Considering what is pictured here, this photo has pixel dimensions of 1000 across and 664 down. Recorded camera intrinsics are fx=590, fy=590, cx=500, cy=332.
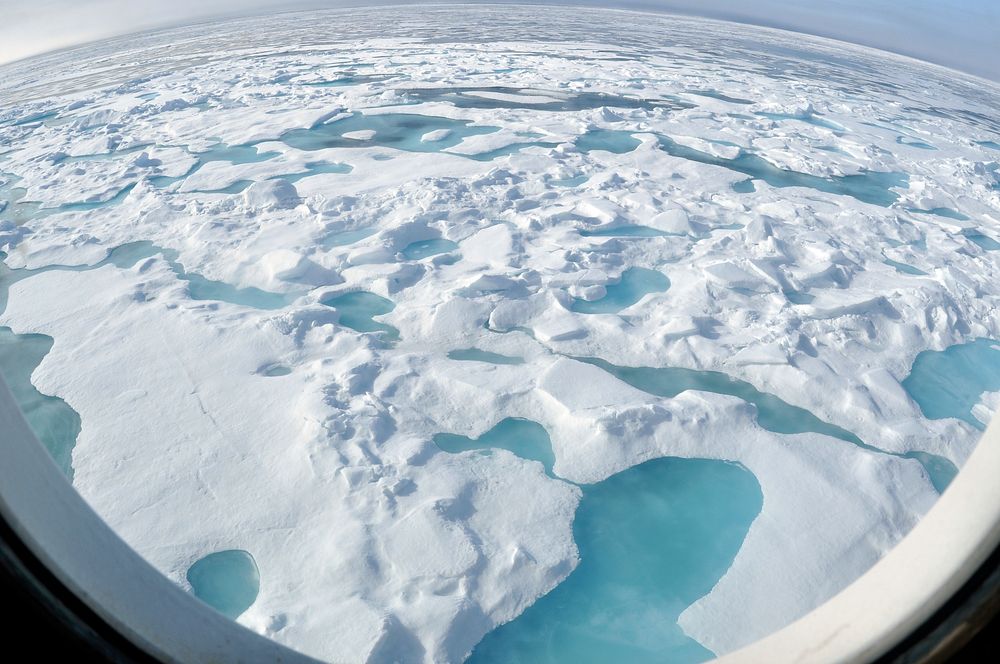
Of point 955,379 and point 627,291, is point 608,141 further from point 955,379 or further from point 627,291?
point 955,379

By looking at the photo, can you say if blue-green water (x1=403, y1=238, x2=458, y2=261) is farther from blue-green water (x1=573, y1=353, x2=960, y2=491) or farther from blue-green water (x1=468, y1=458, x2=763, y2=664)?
blue-green water (x1=468, y1=458, x2=763, y2=664)

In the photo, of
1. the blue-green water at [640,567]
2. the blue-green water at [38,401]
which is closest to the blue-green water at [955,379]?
the blue-green water at [640,567]

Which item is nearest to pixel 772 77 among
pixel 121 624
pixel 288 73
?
pixel 288 73

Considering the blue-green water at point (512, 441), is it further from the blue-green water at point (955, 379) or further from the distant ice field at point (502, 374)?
the blue-green water at point (955, 379)

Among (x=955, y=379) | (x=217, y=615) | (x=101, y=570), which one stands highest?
(x=101, y=570)

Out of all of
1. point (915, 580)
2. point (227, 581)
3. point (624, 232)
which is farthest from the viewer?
point (624, 232)

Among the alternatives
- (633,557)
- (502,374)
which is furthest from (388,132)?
(633,557)
